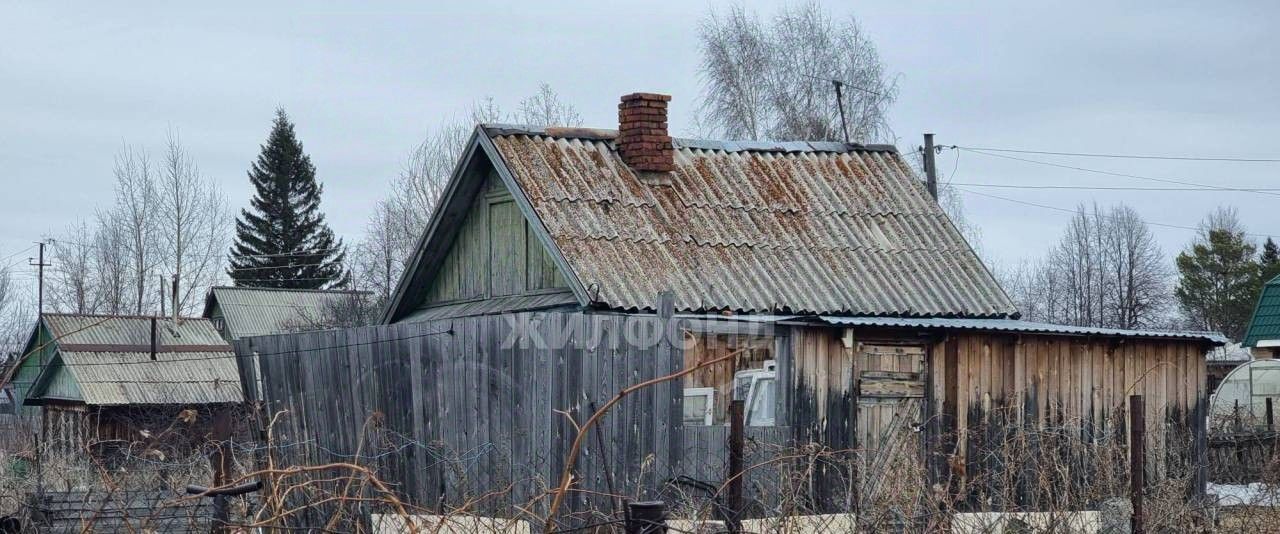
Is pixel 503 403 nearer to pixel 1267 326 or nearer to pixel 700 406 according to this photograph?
pixel 700 406

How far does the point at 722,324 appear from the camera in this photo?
1211 centimetres

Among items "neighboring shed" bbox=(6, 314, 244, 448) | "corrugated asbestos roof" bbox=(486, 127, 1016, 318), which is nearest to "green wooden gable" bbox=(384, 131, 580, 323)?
"corrugated asbestos roof" bbox=(486, 127, 1016, 318)

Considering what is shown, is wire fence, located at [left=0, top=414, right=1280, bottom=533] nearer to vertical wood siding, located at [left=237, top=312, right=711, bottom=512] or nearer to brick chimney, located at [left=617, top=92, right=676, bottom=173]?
vertical wood siding, located at [left=237, top=312, right=711, bottom=512]

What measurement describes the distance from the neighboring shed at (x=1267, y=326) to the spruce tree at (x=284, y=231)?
36485 mm

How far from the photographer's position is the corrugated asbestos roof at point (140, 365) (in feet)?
102

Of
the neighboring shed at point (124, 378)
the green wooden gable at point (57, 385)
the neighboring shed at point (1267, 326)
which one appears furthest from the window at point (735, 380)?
the green wooden gable at point (57, 385)

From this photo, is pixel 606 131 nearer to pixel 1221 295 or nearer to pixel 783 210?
pixel 783 210

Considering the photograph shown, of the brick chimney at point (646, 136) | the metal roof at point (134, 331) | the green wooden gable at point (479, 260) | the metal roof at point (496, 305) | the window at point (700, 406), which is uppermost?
the brick chimney at point (646, 136)

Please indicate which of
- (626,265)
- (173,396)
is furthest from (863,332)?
(173,396)

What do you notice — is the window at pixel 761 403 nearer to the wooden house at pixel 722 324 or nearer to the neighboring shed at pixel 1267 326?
the wooden house at pixel 722 324

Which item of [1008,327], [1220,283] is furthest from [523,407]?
[1220,283]

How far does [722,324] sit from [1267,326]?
20914 mm

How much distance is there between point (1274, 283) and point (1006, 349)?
61.8ft

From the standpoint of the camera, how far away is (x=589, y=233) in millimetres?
14406
